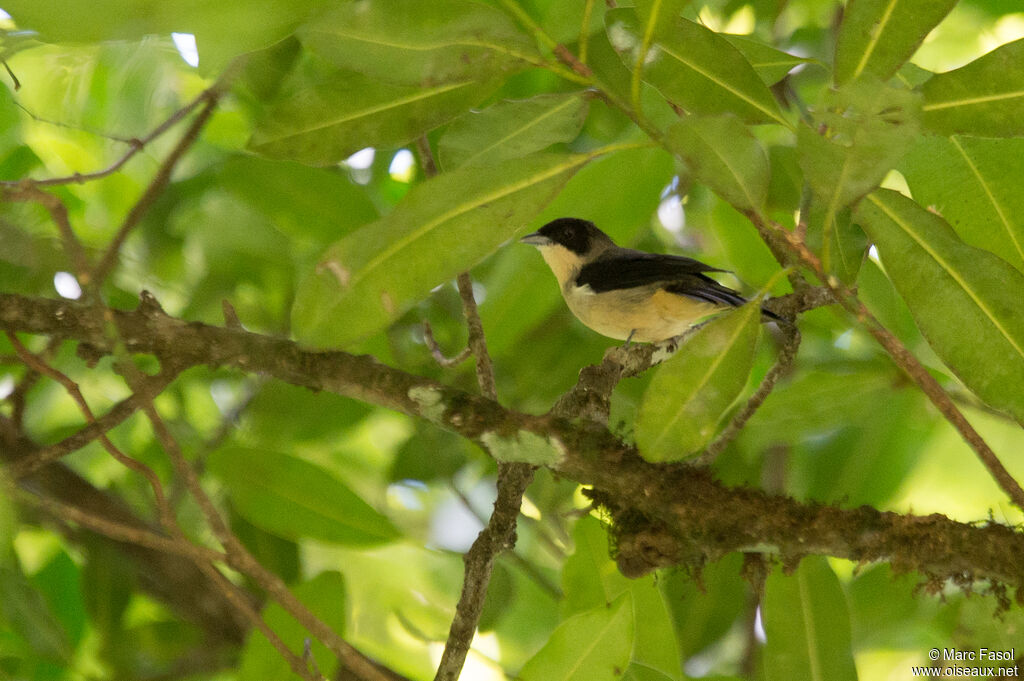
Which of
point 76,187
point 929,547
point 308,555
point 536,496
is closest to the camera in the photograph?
point 929,547

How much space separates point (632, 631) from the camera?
212 cm

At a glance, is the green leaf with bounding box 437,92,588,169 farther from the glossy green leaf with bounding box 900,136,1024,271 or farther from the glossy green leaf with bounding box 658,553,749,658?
the glossy green leaf with bounding box 658,553,749,658

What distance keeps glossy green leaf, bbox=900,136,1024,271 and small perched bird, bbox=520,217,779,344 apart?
1.12 meters

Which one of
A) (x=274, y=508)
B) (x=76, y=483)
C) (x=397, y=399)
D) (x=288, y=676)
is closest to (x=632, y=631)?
(x=397, y=399)

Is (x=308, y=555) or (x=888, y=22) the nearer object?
(x=888, y=22)

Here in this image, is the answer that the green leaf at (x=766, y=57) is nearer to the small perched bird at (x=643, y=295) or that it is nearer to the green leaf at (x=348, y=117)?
the green leaf at (x=348, y=117)

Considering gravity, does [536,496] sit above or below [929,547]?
above

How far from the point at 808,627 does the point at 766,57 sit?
1.44 meters

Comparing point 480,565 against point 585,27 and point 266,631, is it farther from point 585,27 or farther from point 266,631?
point 585,27

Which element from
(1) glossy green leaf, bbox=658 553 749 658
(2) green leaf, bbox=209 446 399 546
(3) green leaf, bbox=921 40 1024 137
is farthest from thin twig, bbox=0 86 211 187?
(1) glossy green leaf, bbox=658 553 749 658

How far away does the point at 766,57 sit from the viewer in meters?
2.30

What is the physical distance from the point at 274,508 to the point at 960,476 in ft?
10.4

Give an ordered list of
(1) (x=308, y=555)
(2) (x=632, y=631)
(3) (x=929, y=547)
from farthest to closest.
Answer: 1. (1) (x=308, y=555)
2. (2) (x=632, y=631)
3. (3) (x=929, y=547)

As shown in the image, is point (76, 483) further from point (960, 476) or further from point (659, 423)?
point (960, 476)
